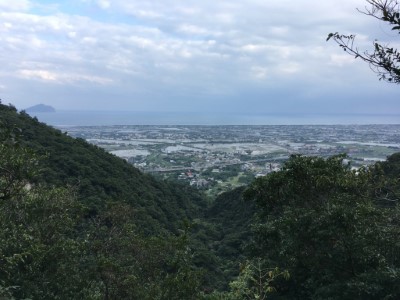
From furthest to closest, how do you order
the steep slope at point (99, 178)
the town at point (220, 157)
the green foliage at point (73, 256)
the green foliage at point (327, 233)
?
the town at point (220, 157) < the steep slope at point (99, 178) < the green foliage at point (327, 233) < the green foliage at point (73, 256)

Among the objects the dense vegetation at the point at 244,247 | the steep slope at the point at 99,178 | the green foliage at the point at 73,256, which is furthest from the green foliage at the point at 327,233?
the steep slope at the point at 99,178

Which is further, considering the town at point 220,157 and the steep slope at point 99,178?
the town at point 220,157

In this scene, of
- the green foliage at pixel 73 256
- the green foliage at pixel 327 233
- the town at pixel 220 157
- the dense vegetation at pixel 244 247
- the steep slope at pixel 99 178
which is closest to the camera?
the dense vegetation at pixel 244 247

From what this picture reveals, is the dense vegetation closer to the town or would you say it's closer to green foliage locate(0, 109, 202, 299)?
green foliage locate(0, 109, 202, 299)

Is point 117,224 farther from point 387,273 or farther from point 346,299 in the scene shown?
point 387,273

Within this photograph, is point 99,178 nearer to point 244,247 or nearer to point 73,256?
point 244,247

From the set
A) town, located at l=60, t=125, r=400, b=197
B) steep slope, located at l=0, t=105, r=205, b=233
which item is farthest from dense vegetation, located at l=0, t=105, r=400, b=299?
town, located at l=60, t=125, r=400, b=197

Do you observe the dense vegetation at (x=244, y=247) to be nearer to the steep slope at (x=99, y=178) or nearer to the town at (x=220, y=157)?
the steep slope at (x=99, y=178)
